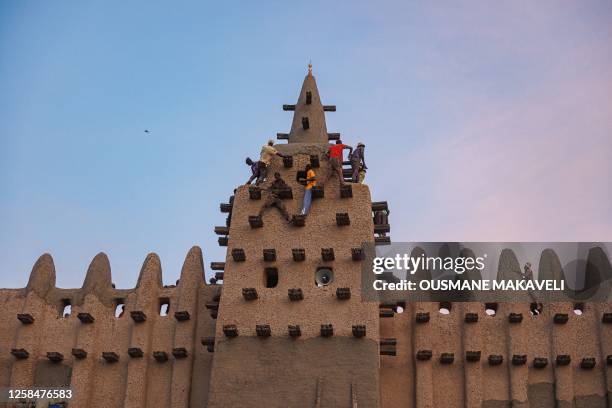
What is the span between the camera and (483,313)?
76.9ft

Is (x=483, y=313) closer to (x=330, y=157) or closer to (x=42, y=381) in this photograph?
(x=330, y=157)

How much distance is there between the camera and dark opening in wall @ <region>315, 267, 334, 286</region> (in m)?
22.9

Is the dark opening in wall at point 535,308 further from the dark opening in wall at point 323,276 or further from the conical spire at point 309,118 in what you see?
the conical spire at point 309,118

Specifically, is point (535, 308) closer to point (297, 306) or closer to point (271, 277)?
point (297, 306)

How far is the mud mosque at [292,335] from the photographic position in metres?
21.8

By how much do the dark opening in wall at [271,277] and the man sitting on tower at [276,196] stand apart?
1198mm

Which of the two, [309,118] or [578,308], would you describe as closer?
[578,308]

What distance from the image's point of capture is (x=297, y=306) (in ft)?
73.6

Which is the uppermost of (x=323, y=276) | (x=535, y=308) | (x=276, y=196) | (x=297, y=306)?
(x=276, y=196)

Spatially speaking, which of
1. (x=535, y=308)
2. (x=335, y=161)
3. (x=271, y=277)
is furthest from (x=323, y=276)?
(x=535, y=308)

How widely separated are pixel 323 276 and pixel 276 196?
2.16m

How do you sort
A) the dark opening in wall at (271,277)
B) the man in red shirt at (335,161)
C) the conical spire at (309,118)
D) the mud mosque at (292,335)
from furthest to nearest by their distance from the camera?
the conical spire at (309,118)
the man in red shirt at (335,161)
the dark opening in wall at (271,277)
the mud mosque at (292,335)

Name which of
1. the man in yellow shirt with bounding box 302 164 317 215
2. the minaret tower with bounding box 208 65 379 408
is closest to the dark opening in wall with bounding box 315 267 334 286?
the minaret tower with bounding box 208 65 379 408

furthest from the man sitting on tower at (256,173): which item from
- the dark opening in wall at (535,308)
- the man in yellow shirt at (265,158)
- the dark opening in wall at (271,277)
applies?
the dark opening in wall at (535,308)
